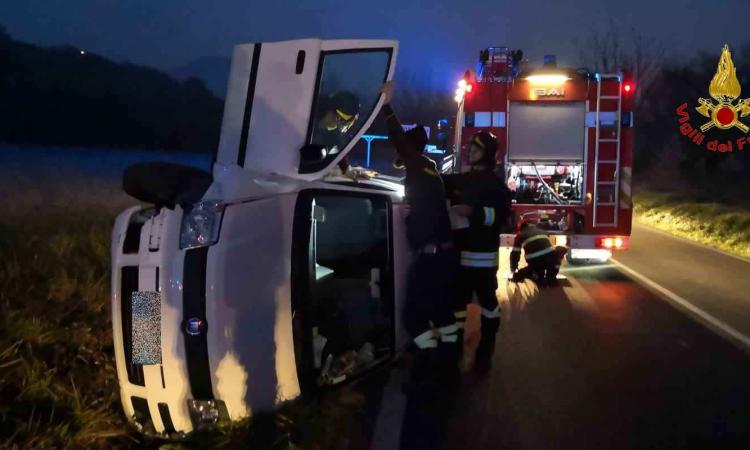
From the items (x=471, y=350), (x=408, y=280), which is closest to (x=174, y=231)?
(x=408, y=280)

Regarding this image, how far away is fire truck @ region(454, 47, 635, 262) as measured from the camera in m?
10.4

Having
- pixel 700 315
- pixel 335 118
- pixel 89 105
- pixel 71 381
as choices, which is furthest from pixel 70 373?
pixel 89 105

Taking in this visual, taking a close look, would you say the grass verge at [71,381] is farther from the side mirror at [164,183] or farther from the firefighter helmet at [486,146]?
the firefighter helmet at [486,146]

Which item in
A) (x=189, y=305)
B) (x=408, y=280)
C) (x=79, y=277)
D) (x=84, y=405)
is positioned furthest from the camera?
(x=79, y=277)

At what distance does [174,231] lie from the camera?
3531mm

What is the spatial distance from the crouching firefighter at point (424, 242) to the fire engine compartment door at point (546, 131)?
5764 millimetres

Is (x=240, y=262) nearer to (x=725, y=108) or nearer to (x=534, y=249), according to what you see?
(x=534, y=249)

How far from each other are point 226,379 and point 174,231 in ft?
2.56

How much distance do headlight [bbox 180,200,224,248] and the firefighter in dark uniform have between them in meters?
2.52

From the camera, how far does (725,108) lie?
30859mm

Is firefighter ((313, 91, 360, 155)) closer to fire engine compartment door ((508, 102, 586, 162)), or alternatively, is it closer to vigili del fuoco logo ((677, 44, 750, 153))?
fire engine compartment door ((508, 102, 586, 162))

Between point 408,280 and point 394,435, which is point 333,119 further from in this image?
point 394,435

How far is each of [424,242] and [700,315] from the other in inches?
172

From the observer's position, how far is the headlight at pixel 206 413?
360 cm
